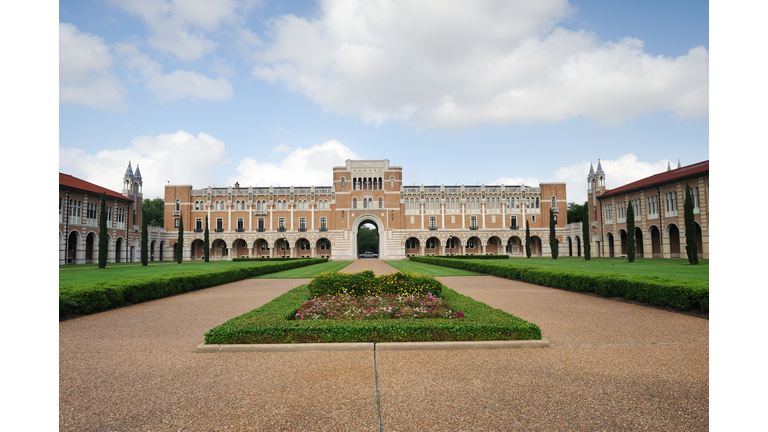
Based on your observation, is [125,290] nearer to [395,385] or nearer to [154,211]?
[395,385]

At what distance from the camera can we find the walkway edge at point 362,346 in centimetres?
656

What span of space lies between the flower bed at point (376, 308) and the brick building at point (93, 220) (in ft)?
118

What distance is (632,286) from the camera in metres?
11.8

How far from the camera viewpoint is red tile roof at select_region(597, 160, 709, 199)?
3562cm

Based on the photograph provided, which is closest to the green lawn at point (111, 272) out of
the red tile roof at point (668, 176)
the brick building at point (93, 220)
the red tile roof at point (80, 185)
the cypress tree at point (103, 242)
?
the cypress tree at point (103, 242)

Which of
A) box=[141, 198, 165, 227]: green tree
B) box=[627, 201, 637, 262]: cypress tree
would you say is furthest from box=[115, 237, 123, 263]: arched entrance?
box=[627, 201, 637, 262]: cypress tree

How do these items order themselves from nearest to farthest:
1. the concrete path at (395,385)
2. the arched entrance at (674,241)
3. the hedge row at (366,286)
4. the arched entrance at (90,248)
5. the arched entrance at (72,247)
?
the concrete path at (395,385)
the hedge row at (366,286)
the arched entrance at (72,247)
the arched entrance at (674,241)
the arched entrance at (90,248)

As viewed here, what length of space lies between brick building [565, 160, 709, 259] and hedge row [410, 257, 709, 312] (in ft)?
87.2

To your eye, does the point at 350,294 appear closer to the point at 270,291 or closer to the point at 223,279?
the point at 270,291

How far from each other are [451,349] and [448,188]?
2141 inches

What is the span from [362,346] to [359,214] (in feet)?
168

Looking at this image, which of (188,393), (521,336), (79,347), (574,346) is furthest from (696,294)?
(79,347)

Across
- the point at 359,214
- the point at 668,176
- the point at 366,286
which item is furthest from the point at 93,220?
the point at 668,176

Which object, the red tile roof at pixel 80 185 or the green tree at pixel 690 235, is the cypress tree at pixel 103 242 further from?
the green tree at pixel 690 235
